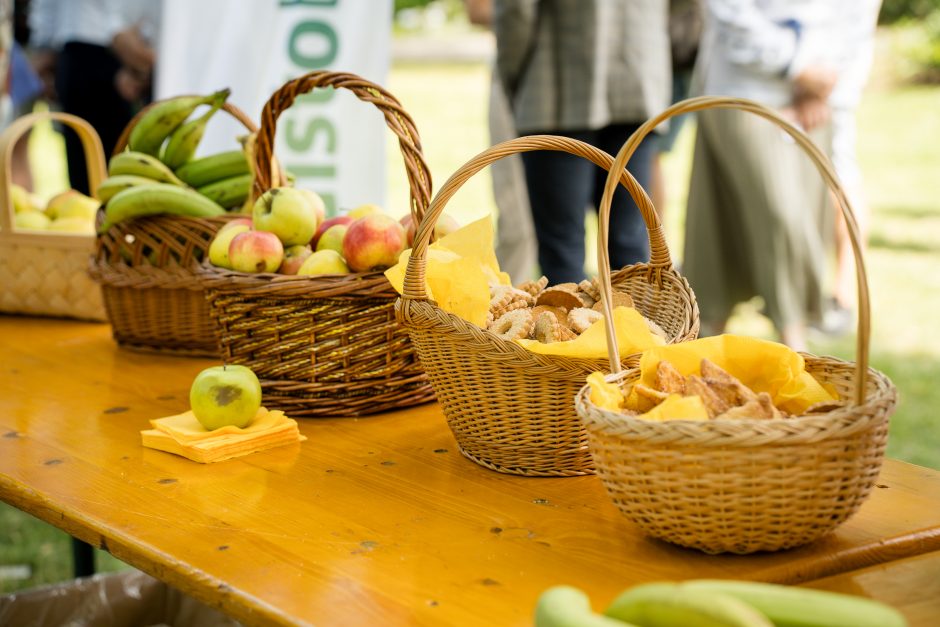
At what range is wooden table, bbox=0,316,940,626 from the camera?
0.97 m

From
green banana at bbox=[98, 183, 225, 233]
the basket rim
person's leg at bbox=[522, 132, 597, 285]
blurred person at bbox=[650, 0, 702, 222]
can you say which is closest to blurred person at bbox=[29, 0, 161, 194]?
person's leg at bbox=[522, 132, 597, 285]

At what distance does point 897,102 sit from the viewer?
35.4 ft

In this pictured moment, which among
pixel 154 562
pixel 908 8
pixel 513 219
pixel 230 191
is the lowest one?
pixel 513 219

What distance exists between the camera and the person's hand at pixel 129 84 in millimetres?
3941

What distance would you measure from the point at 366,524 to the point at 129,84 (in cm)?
324

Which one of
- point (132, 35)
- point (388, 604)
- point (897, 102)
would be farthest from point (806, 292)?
point (897, 102)

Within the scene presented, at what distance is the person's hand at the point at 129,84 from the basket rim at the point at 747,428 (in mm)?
3403

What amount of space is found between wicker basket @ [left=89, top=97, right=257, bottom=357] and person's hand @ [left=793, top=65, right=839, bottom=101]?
230cm

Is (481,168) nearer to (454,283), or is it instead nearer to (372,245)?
(454,283)

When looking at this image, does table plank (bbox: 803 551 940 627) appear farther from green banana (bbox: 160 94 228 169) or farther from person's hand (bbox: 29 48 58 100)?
person's hand (bbox: 29 48 58 100)

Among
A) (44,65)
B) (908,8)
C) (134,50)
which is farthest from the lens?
(908,8)

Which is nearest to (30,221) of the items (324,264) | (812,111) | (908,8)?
(324,264)

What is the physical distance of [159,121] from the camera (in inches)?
78.5

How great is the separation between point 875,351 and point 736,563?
372 centimetres
